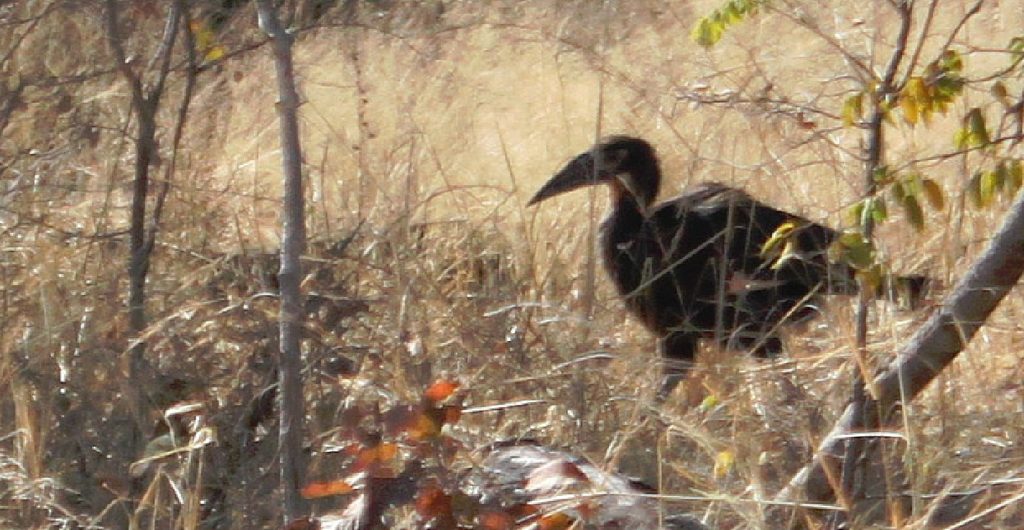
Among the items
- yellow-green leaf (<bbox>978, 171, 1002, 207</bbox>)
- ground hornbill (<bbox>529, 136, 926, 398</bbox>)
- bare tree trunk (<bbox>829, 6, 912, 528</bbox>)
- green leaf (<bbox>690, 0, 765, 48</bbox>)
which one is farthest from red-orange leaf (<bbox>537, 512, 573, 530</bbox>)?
ground hornbill (<bbox>529, 136, 926, 398</bbox>)

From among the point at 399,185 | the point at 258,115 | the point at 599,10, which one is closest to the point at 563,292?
the point at 399,185

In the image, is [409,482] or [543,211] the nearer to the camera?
[409,482]

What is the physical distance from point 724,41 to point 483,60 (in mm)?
1247

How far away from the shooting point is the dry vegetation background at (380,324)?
3.51 meters

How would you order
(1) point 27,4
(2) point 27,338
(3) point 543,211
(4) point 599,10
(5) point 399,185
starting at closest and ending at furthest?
(2) point 27,338 < (1) point 27,4 < (5) point 399,185 < (3) point 543,211 < (4) point 599,10

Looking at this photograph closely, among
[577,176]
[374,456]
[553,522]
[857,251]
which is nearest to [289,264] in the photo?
[374,456]

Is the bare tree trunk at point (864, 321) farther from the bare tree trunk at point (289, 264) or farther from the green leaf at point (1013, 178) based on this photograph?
the bare tree trunk at point (289, 264)

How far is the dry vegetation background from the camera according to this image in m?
3.51

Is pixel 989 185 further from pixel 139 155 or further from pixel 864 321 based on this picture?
pixel 139 155

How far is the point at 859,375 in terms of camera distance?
10.7 feet

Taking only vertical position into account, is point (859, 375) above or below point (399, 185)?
below

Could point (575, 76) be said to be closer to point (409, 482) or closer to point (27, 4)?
point (27, 4)

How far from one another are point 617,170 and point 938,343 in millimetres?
1979

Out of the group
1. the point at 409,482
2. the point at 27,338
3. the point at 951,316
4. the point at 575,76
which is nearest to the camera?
the point at 409,482
